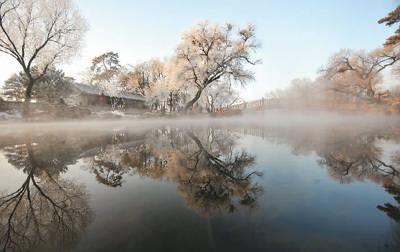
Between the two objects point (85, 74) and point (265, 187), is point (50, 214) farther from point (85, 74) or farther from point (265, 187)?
point (85, 74)

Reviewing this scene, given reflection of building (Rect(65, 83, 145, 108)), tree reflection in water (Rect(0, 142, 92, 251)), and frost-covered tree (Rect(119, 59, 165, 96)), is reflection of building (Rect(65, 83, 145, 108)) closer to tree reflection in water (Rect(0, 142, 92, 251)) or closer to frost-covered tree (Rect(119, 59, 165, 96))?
frost-covered tree (Rect(119, 59, 165, 96))

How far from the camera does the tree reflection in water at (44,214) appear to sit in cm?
104

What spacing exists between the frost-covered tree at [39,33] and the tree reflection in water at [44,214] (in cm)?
2178

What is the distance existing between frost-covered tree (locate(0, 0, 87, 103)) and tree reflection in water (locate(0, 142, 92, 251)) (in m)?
21.8

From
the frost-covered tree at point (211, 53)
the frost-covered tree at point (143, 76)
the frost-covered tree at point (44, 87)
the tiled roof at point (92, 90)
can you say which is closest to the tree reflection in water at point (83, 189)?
the frost-covered tree at point (211, 53)

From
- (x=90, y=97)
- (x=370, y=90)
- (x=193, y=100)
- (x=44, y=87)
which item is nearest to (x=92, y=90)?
(x=90, y=97)

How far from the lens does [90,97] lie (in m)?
30.4

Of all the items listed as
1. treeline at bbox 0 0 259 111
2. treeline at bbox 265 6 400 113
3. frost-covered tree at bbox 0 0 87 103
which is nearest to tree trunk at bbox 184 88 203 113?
treeline at bbox 0 0 259 111

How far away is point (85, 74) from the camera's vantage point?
44.8 metres

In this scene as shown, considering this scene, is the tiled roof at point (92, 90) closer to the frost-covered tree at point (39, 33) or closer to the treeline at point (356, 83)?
the frost-covered tree at point (39, 33)

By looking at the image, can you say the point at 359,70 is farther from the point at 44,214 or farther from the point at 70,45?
the point at 70,45

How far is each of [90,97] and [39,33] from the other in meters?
13.3

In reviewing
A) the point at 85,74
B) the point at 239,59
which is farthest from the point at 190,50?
the point at 85,74

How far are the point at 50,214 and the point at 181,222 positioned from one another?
112 cm
